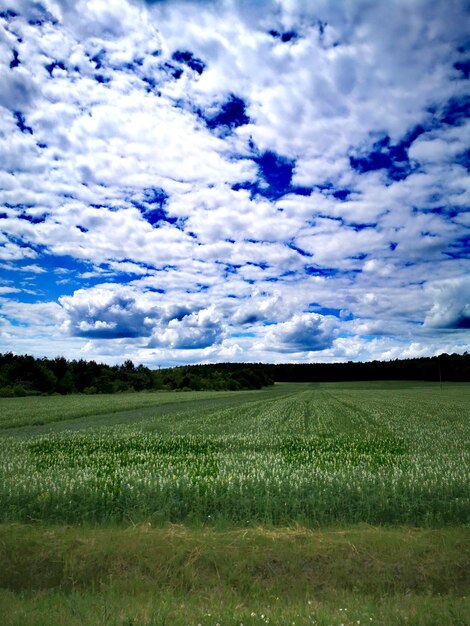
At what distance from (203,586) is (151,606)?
129 centimetres

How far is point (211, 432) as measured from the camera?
2856cm

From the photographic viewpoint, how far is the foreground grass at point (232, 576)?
7.02 m

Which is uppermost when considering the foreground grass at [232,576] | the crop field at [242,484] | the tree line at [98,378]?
the tree line at [98,378]

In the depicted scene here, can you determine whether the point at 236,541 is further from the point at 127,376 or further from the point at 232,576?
the point at 127,376

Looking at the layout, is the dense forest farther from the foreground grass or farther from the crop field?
the foreground grass

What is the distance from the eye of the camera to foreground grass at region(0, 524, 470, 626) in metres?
7.02

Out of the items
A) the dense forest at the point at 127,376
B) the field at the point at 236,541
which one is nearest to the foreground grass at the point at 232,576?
the field at the point at 236,541

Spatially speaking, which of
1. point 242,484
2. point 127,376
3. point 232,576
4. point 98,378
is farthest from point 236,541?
point 127,376

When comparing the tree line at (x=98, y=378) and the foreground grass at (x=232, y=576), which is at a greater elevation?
the tree line at (x=98, y=378)

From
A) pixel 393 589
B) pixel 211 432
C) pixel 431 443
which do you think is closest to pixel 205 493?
pixel 393 589

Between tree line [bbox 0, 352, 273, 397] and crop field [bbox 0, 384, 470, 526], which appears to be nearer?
crop field [bbox 0, 384, 470, 526]

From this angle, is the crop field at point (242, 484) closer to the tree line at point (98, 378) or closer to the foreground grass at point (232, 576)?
the foreground grass at point (232, 576)

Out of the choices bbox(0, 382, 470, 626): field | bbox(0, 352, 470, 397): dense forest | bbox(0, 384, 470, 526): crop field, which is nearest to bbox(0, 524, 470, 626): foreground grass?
bbox(0, 382, 470, 626): field

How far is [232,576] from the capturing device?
8.48 m
